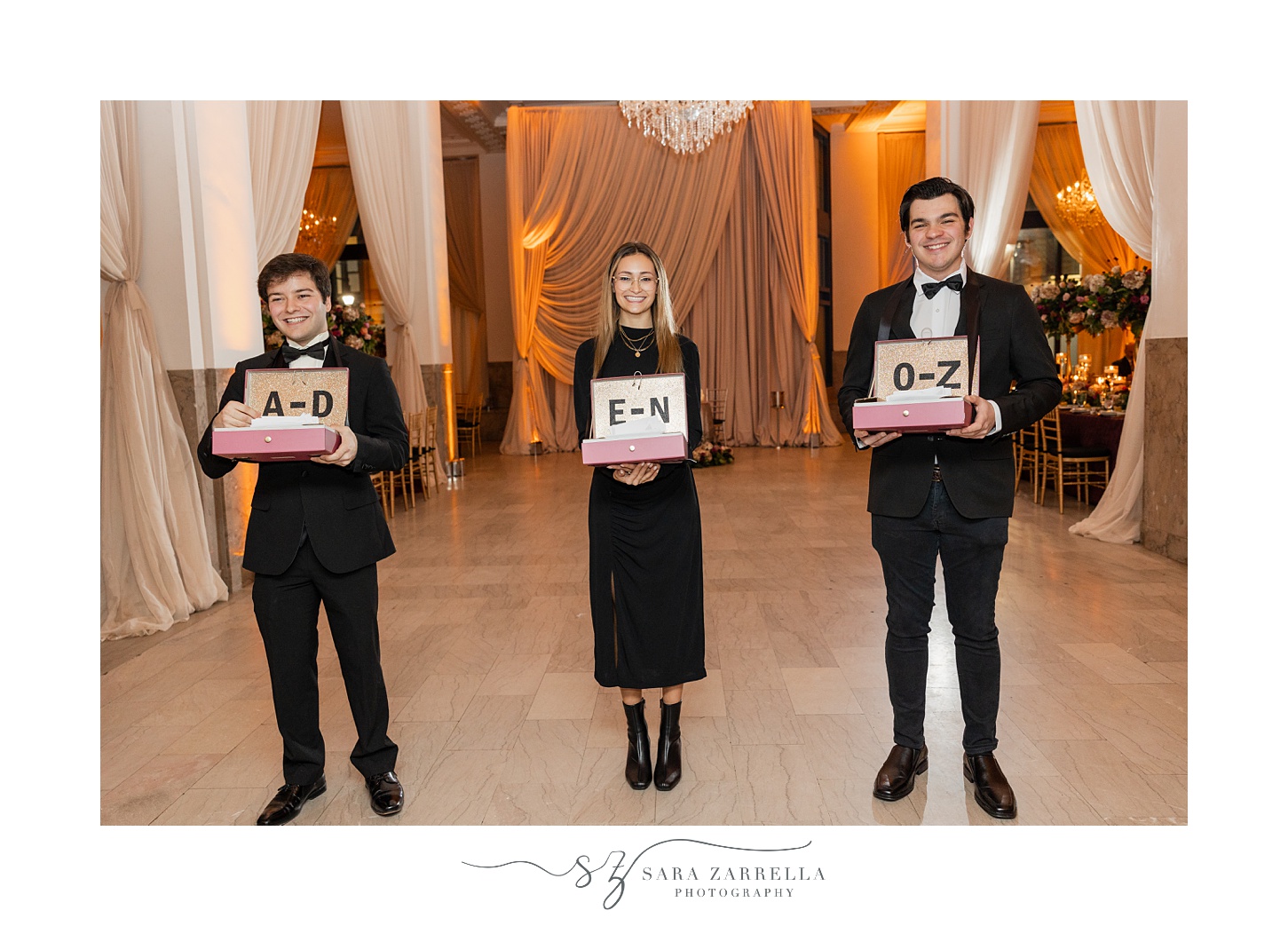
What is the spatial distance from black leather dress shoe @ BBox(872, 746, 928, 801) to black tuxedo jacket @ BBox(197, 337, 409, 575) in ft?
5.67

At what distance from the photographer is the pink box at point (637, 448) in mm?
2744

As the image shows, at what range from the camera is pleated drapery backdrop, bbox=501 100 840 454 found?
14.3 meters

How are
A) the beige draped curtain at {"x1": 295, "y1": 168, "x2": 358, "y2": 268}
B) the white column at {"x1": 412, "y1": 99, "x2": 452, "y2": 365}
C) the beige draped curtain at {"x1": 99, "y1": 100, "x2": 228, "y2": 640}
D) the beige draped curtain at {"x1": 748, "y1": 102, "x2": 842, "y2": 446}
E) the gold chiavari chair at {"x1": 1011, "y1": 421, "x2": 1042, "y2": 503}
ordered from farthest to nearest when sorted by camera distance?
the beige draped curtain at {"x1": 295, "y1": 168, "x2": 358, "y2": 268} < the beige draped curtain at {"x1": 748, "y1": 102, "x2": 842, "y2": 446} < the white column at {"x1": 412, "y1": 99, "x2": 452, "y2": 365} < the gold chiavari chair at {"x1": 1011, "y1": 421, "x2": 1042, "y2": 503} < the beige draped curtain at {"x1": 99, "y1": 100, "x2": 228, "y2": 640}

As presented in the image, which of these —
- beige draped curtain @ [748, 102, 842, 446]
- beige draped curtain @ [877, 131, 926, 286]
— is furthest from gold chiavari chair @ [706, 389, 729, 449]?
beige draped curtain @ [877, 131, 926, 286]

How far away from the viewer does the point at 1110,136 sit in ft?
22.8

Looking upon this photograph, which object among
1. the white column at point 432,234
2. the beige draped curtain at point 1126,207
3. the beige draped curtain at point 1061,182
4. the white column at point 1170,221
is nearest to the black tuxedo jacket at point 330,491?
the white column at point 1170,221

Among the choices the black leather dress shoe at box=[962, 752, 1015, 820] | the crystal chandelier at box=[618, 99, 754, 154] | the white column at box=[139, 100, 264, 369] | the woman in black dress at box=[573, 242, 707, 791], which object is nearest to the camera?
the black leather dress shoe at box=[962, 752, 1015, 820]

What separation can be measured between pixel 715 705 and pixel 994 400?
180cm

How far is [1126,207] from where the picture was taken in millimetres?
7012

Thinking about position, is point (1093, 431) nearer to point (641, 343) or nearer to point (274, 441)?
point (641, 343)

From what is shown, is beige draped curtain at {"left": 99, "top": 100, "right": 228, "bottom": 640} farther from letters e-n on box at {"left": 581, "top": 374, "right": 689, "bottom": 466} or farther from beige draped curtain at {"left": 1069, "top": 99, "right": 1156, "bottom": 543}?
beige draped curtain at {"left": 1069, "top": 99, "right": 1156, "bottom": 543}

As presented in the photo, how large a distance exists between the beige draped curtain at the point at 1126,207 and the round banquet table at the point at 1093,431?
0.63 meters
